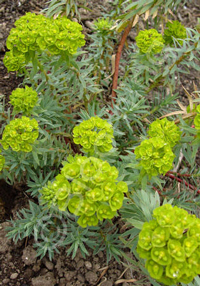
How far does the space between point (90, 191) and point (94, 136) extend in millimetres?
522

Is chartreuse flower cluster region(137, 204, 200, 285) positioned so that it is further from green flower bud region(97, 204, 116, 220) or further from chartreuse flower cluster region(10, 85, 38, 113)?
chartreuse flower cluster region(10, 85, 38, 113)

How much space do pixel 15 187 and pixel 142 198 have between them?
65.6 inches

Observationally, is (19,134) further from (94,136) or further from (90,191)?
(90,191)

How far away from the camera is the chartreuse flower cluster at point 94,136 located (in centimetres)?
209

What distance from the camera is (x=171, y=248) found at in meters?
1.54

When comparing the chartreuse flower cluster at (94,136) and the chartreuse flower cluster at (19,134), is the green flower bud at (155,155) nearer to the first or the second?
the chartreuse flower cluster at (94,136)

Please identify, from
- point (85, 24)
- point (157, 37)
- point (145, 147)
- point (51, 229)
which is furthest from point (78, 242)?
point (85, 24)

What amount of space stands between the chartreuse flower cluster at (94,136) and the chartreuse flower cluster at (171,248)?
69 centimetres

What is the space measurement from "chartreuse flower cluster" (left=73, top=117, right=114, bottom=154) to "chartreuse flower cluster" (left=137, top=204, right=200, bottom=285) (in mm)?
691

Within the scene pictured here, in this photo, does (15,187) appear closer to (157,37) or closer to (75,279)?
(75,279)

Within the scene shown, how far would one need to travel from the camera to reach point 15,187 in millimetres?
3139

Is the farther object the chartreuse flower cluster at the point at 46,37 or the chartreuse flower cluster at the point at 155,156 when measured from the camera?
the chartreuse flower cluster at the point at 46,37

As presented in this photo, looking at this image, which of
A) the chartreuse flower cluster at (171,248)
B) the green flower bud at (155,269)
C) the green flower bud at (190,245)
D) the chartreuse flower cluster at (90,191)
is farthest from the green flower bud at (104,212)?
the green flower bud at (190,245)

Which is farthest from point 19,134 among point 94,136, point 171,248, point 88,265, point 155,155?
point 88,265
